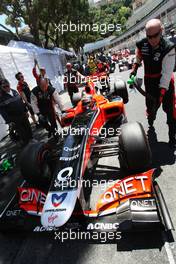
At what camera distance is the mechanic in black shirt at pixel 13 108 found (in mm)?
6906

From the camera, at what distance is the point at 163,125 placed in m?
6.29

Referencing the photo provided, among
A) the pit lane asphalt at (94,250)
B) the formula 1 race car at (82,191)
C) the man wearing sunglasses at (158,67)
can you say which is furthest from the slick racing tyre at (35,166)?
the man wearing sunglasses at (158,67)

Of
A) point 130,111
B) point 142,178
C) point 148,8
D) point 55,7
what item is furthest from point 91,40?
point 142,178

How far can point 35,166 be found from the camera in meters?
4.09

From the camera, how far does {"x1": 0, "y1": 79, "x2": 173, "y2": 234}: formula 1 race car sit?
309cm

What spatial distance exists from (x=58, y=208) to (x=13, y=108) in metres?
4.28

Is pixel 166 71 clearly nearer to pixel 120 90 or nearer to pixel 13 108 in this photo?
pixel 120 90

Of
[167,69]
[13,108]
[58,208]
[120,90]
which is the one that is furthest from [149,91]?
[13,108]

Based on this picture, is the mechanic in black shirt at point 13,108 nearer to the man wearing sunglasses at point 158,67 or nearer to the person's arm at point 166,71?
the man wearing sunglasses at point 158,67

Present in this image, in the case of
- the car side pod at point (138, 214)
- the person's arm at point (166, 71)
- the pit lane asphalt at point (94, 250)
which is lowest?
the pit lane asphalt at point (94, 250)

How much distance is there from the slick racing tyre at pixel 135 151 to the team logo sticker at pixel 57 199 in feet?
3.28

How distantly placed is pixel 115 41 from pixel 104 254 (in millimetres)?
95744

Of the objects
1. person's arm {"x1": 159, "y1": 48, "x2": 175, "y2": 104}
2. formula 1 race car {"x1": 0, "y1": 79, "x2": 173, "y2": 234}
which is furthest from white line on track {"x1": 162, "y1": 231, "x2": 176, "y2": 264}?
person's arm {"x1": 159, "y1": 48, "x2": 175, "y2": 104}

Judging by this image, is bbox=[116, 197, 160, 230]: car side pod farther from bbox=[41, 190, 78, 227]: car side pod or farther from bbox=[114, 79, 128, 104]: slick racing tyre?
bbox=[114, 79, 128, 104]: slick racing tyre
